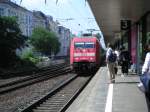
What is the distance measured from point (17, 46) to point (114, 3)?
3608cm

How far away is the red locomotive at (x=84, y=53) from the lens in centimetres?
3859

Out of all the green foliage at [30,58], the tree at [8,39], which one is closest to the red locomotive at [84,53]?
the tree at [8,39]

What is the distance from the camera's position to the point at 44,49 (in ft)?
340

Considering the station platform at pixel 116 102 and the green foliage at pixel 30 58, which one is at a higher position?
the green foliage at pixel 30 58

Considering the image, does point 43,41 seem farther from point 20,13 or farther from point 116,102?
point 116,102

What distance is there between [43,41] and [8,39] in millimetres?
50020

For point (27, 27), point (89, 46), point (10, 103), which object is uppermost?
point (27, 27)

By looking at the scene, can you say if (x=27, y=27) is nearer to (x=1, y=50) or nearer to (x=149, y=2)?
(x=1, y=50)

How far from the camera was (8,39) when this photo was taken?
5325 centimetres

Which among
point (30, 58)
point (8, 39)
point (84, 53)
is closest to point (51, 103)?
point (84, 53)

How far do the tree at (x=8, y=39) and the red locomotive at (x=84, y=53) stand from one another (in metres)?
15.1

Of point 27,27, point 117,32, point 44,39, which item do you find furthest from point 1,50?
point 27,27

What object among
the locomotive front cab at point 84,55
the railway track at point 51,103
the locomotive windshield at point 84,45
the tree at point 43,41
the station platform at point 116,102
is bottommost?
the railway track at point 51,103

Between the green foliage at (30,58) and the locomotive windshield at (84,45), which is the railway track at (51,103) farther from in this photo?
the green foliage at (30,58)
